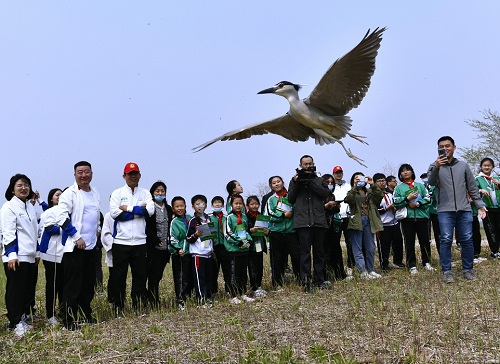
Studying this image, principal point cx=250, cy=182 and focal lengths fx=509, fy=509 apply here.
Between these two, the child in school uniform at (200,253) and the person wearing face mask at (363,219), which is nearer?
the child in school uniform at (200,253)

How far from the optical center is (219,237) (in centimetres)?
757

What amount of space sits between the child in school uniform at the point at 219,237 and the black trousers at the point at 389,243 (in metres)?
2.81

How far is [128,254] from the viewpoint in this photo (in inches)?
246

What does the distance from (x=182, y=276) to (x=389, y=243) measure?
375 cm

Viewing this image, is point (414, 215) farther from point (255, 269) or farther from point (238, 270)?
point (238, 270)

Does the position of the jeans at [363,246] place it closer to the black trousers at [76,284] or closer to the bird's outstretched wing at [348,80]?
the bird's outstretched wing at [348,80]

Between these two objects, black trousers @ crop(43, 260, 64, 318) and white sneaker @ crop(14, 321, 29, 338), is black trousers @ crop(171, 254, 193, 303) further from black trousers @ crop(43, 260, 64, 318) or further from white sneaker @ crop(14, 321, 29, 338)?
white sneaker @ crop(14, 321, 29, 338)

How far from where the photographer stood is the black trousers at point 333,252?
837cm

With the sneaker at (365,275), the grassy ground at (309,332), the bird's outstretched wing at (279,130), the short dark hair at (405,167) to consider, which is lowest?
the grassy ground at (309,332)

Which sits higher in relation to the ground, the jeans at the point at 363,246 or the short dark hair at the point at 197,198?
the short dark hair at the point at 197,198

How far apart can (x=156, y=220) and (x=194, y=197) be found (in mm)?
766

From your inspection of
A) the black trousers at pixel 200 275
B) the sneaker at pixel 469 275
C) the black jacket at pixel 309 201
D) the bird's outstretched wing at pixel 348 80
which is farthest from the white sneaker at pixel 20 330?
the sneaker at pixel 469 275

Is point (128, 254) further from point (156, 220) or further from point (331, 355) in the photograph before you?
point (331, 355)

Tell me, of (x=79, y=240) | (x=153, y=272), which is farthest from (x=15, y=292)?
(x=153, y=272)
